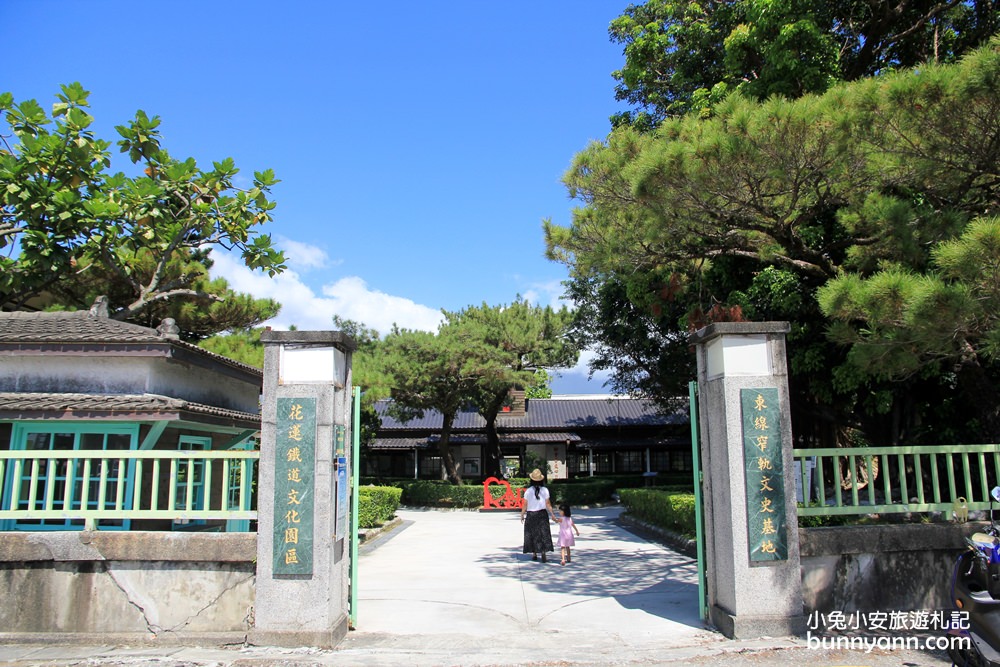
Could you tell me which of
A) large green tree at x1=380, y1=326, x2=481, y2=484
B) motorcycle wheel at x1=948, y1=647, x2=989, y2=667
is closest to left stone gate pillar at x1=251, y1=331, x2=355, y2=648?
motorcycle wheel at x1=948, y1=647, x2=989, y2=667

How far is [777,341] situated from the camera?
5.90m

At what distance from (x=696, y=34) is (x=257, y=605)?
11.8m

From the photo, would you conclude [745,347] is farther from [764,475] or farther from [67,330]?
[67,330]

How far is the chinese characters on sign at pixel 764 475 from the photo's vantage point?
18.4 ft

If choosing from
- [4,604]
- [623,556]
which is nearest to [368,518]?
[623,556]

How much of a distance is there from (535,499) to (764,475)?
5.29 m

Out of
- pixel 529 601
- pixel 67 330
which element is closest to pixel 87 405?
pixel 67 330

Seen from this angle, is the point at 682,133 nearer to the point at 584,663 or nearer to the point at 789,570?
the point at 789,570

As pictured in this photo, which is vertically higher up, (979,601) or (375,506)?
(979,601)

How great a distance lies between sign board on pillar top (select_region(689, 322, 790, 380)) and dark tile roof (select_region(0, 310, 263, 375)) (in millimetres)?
7011

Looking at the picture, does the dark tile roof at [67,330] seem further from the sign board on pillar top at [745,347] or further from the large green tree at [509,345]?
the large green tree at [509,345]

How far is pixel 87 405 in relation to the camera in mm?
8148

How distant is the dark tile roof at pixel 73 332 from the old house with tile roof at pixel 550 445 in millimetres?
21278

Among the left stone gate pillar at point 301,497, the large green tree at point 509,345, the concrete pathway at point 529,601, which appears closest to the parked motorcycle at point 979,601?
the concrete pathway at point 529,601
